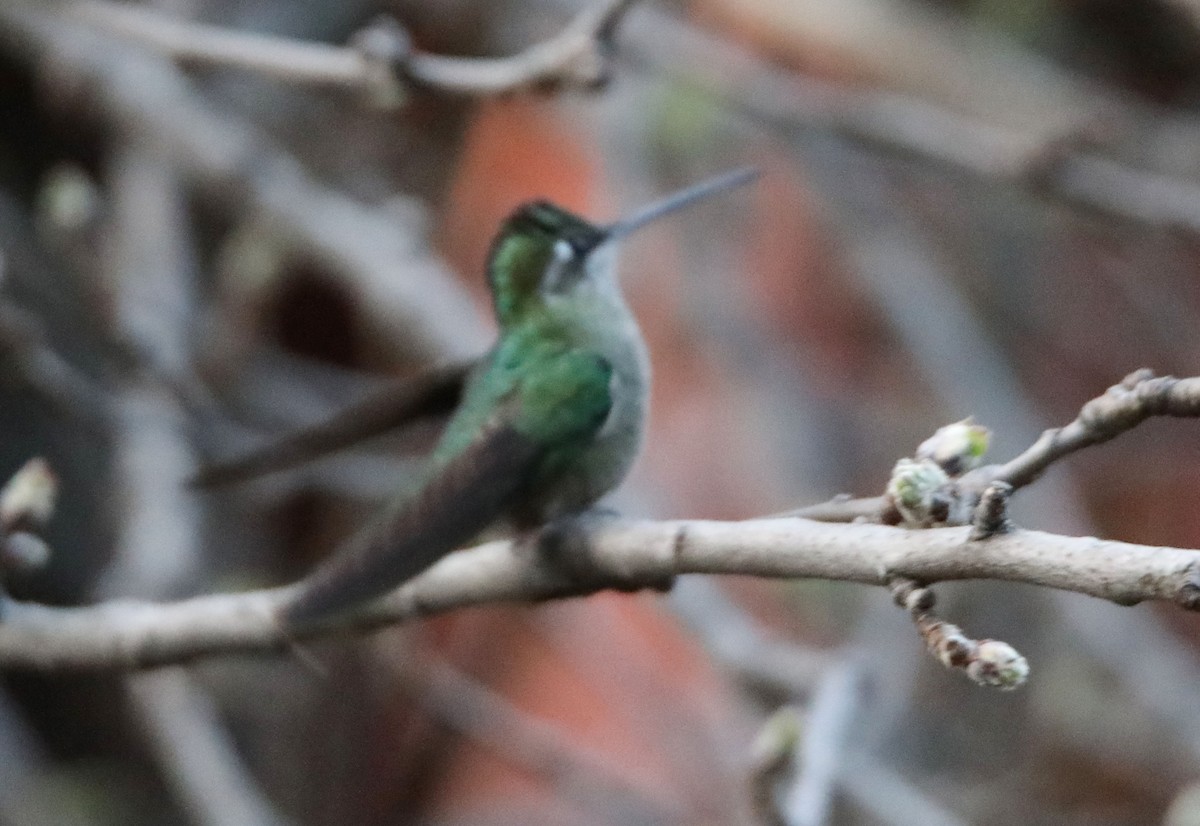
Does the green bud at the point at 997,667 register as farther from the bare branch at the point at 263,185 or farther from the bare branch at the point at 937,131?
the bare branch at the point at 263,185

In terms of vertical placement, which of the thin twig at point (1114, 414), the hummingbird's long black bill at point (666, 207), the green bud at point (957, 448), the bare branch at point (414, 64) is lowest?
the hummingbird's long black bill at point (666, 207)

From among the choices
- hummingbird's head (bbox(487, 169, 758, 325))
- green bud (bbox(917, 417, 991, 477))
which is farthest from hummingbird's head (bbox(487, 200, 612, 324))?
green bud (bbox(917, 417, 991, 477))

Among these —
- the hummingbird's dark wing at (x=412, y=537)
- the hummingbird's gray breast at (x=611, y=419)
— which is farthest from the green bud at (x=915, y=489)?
the hummingbird's gray breast at (x=611, y=419)

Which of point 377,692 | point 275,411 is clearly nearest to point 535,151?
point 275,411

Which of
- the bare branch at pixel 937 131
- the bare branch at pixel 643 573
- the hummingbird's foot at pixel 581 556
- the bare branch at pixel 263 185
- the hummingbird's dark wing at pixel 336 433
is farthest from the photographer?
the bare branch at pixel 263 185

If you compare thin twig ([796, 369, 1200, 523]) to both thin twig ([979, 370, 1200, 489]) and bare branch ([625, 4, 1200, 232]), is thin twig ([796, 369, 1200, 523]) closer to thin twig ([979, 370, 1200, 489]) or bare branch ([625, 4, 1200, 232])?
thin twig ([979, 370, 1200, 489])

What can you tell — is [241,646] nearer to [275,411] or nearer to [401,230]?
[401,230]

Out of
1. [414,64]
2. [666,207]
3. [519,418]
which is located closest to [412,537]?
[519,418]

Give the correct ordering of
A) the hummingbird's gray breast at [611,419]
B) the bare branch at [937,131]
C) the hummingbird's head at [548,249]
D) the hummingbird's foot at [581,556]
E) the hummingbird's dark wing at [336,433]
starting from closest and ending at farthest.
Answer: the hummingbird's foot at [581,556] → the hummingbird's gray breast at [611,419] → the hummingbird's dark wing at [336,433] → the hummingbird's head at [548,249] → the bare branch at [937,131]

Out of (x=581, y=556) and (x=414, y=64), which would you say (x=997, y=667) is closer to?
(x=581, y=556)
